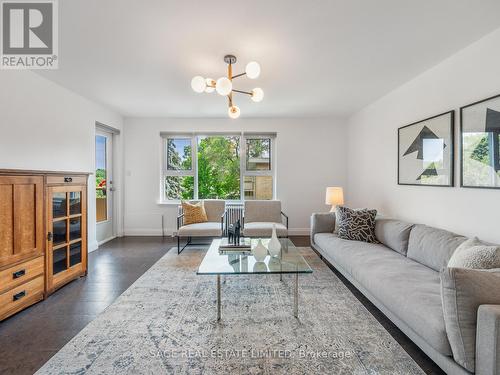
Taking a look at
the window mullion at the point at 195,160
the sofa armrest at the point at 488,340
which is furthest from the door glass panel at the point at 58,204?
the sofa armrest at the point at 488,340

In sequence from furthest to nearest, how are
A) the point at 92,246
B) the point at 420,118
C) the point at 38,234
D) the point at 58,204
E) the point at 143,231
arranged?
the point at 143,231 → the point at 92,246 → the point at 420,118 → the point at 58,204 → the point at 38,234

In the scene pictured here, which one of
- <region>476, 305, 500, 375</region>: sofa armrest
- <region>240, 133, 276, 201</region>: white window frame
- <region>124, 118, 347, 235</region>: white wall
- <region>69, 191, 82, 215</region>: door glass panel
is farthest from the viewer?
<region>240, 133, 276, 201</region>: white window frame

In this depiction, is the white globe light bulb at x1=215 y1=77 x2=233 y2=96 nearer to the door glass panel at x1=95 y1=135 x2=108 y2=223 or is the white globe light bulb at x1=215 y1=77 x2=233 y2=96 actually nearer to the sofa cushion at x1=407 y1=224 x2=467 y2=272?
the sofa cushion at x1=407 y1=224 x2=467 y2=272

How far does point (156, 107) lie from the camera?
4598 mm

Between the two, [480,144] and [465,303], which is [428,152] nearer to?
[480,144]

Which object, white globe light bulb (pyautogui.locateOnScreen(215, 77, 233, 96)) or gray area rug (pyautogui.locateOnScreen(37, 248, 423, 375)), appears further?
white globe light bulb (pyautogui.locateOnScreen(215, 77, 233, 96))

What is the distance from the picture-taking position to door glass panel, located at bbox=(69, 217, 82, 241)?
9.70 ft

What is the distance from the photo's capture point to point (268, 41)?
93.7 inches

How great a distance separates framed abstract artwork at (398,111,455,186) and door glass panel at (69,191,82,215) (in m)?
4.06

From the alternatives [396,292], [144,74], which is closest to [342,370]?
[396,292]

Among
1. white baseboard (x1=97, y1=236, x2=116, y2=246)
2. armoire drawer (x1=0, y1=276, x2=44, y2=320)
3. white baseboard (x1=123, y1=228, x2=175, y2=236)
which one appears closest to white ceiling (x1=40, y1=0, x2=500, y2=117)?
armoire drawer (x1=0, y1=276, x2=44, y2=320)

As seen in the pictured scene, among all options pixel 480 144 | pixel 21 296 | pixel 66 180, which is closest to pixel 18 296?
pixel 21 296
